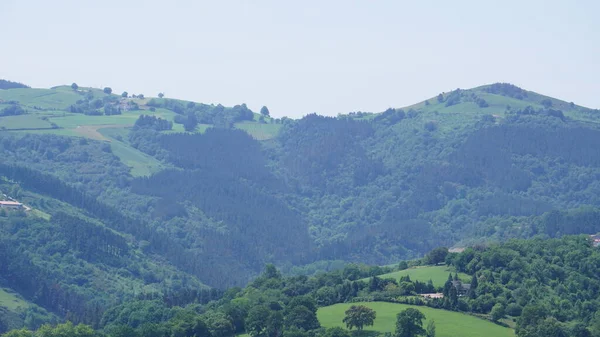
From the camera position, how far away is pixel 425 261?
563 ft

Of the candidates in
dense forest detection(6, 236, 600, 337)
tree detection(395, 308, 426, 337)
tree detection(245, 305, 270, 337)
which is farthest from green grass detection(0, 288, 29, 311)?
tree detection(395, 308, 426, 337)

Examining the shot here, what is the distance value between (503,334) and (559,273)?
29.9m

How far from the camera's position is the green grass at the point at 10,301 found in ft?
557

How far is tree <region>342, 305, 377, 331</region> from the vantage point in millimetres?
129250

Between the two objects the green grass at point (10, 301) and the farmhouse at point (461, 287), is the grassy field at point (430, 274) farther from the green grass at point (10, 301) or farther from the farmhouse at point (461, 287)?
the green grass at point (10, 301)

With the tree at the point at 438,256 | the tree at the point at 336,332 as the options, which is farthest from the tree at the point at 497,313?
the tree at the point at 438,256

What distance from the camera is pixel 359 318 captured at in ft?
424

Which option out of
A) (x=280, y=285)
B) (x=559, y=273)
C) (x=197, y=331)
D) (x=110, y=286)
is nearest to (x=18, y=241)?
(x=110, y=286)

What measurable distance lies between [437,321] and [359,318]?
9169 millimetres

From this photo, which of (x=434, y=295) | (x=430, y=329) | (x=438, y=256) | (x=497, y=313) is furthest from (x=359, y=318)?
(x=438, y=256)

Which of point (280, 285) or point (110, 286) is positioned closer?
point (280, 285)

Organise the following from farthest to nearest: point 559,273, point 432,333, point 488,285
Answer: point 559,273
point 488,285
point 432,333

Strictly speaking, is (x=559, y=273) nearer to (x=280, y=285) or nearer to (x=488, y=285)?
(x=488, y=285)

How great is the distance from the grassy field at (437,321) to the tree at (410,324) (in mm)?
2156
